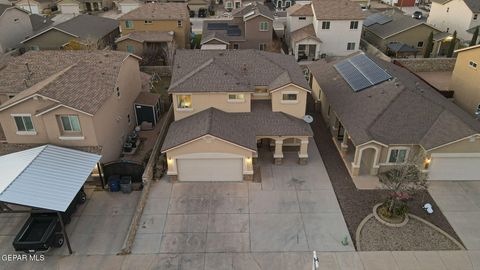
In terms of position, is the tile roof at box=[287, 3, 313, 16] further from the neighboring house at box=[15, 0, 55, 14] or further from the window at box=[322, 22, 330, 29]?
the neighboring house at box=[15, 0, 55, 14]

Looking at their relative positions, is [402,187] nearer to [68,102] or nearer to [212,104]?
[212,104]

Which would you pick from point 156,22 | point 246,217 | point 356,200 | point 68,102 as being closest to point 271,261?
point 246,217

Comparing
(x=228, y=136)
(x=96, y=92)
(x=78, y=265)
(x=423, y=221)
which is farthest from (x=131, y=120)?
(x=423, y=221)

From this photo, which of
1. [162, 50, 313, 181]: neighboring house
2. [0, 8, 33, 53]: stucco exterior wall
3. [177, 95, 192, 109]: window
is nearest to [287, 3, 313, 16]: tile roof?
[162, 50, 313, 181]: neighboring house

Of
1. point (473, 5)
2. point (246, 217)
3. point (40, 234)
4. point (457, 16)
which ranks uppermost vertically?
point (473, 5)

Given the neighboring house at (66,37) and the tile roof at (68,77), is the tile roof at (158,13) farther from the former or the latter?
the tile roof at (68,77)

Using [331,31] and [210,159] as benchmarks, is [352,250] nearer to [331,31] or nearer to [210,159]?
[210,159]
